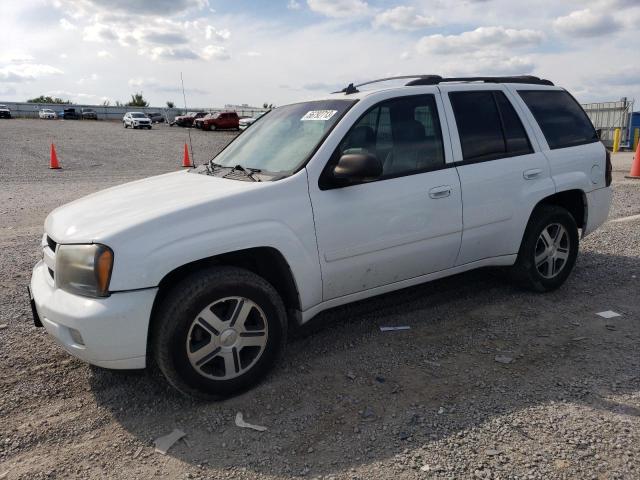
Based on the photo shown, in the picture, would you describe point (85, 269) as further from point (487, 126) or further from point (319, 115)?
point (487, 126)

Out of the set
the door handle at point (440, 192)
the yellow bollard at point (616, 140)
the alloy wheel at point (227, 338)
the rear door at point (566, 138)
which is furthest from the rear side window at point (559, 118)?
the yellow bollard at point (616, 140)

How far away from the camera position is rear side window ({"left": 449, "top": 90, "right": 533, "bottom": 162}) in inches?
162

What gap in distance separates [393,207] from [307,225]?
673mm

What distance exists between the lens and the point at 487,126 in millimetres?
4258

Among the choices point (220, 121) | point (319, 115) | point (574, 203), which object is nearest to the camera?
point (319, 115)

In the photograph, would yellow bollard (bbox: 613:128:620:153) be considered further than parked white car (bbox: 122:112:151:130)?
No

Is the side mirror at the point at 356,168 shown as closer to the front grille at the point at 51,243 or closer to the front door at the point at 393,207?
the front door at the point at 393,207

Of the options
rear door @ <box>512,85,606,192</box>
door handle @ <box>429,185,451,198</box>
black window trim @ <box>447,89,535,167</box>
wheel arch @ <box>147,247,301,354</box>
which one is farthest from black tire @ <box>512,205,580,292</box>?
wheel arch @ <box>147,247,301,354</box>

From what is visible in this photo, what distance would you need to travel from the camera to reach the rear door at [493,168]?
4043 millimetres

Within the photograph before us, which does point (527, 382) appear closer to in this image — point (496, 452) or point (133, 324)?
point (496, 452)

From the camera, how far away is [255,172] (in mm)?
3615

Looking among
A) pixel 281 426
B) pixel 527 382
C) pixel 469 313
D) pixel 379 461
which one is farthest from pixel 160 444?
pixel 469 313

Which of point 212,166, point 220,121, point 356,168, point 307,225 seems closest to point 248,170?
point 212,166

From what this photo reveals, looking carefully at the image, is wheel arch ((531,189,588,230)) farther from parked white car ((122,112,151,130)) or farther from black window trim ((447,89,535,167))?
parked white car ((122,112,151,130))
